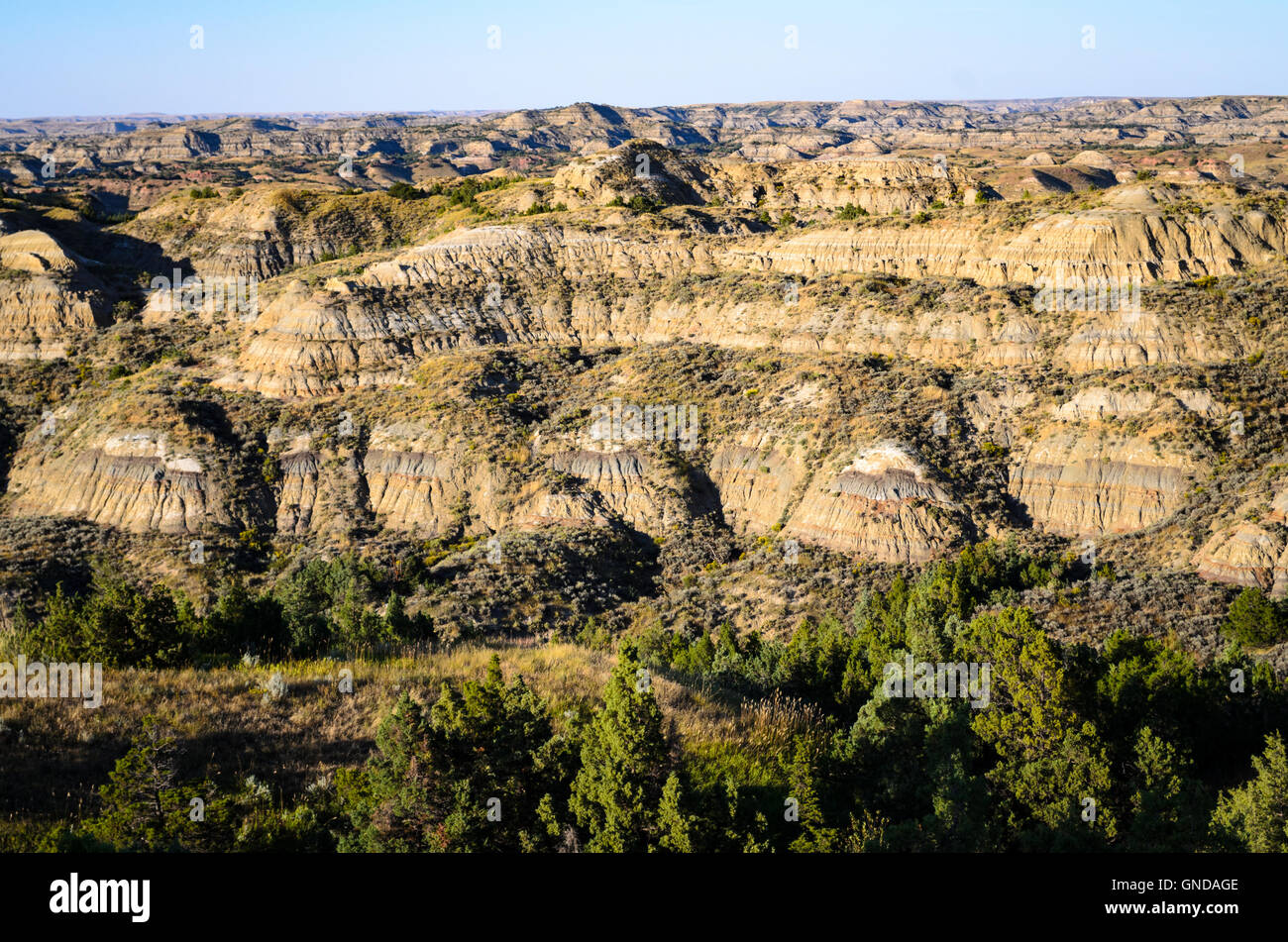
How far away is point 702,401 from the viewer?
56250mm

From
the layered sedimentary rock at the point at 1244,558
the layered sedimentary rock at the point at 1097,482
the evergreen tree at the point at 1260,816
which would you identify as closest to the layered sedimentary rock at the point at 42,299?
the layered sedimentary rock at the point at 1097,482

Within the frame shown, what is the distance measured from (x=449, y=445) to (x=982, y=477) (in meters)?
32.5

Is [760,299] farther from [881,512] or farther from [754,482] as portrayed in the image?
[881,512]

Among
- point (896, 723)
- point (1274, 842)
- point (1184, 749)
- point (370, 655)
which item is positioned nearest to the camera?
point (1274, 842)

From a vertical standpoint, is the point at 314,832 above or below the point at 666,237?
below

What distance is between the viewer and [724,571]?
155ft

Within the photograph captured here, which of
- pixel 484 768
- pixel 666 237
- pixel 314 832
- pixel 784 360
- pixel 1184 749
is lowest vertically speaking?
pixel 1184 749

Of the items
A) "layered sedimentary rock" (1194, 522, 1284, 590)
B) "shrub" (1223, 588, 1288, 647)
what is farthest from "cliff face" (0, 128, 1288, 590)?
"shrub" (1223, 588, 1288, 647)

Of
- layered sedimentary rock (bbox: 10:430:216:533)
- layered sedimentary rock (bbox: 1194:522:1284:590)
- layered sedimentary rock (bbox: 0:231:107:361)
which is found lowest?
layered sedimentary rock (bbox: 10:430:216:533)

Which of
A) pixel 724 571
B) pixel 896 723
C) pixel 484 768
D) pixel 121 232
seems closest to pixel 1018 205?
pixel 724 571

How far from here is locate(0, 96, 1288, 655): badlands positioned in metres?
44.8

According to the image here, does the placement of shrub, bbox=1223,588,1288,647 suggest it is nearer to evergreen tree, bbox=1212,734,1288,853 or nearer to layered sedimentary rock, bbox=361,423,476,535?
evergreen tree, bbox=1212,734,1288,853

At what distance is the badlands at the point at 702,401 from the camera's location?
147ft

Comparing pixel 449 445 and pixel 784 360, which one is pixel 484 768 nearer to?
pixel 449 445
